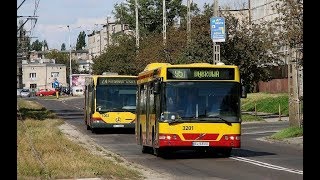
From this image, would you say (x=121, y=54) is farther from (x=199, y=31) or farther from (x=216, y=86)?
(x=216, y=86)

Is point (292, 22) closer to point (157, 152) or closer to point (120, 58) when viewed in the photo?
point (157, 152)

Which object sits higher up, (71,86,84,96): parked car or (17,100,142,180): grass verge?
(17,100,142,180): grass verge

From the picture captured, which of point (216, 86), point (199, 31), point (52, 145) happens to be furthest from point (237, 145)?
point (199, 31)

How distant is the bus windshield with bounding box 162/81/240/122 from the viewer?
21.6 metres

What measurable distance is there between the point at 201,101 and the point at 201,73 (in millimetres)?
933

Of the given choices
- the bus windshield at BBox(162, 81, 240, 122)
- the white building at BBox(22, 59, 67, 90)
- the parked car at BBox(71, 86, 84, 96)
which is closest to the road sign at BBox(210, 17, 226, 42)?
the bus windshield at BBox(162, 81, 240, 122)

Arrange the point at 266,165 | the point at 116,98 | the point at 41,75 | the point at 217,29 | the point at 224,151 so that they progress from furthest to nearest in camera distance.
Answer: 1. the point at 41,75
2. the point at 217,29
3. the point at 116,98
4. the point at 224,151
5. the point at 266,165

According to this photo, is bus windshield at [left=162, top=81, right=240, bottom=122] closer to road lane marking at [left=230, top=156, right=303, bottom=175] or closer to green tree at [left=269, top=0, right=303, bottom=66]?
road lane marking at [left=230, top=156, right=303, bottom=175]

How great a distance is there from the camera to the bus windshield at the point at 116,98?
122 feet

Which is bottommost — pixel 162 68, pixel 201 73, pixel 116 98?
pixel 116 98

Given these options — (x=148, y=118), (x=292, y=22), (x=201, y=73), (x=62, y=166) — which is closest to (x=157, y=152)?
(x=148, y=118)

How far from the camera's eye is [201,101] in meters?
21.6

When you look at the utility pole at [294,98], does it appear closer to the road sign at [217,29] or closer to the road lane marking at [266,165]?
the road sign at [217,29]
